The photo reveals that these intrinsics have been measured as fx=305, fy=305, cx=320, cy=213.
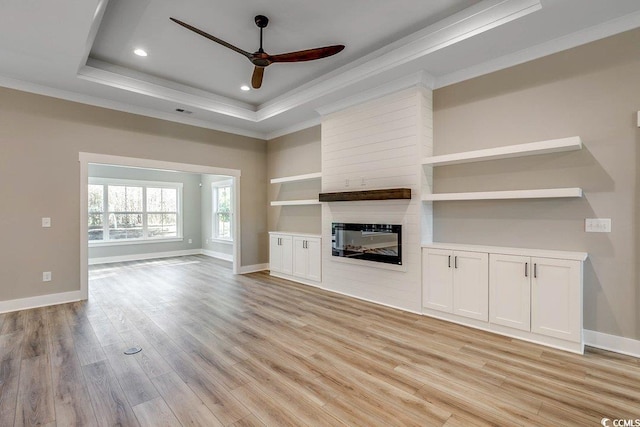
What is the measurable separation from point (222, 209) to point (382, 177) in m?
5.92

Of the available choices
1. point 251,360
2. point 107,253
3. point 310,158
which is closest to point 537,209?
point 251,360

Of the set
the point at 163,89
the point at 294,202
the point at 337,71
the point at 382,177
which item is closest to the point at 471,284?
the point at 382,177

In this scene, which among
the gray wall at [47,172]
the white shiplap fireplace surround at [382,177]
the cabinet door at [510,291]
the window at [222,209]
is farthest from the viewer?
the window at [222,209]

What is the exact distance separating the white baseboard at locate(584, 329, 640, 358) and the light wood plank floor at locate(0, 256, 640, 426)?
0.14 m

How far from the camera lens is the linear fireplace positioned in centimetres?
416

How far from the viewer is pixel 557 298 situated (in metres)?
2.91

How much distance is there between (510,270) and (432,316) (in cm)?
110

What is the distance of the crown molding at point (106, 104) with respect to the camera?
13.6 feet

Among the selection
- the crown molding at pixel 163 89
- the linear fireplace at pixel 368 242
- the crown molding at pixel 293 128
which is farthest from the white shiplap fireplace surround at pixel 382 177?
the crown molding at pixel 163 89

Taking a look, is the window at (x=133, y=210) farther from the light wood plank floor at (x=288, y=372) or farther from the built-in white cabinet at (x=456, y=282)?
the built-in white cabinet at (x=456, y=282)

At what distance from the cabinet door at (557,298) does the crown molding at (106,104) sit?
223 inches

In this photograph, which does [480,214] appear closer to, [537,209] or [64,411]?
[537,209]

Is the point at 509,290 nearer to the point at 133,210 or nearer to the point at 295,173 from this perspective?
the point at 295,173

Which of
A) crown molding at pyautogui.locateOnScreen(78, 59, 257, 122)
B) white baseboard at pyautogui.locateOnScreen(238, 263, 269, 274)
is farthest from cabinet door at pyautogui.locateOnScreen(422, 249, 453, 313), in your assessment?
crown molding at pyautogui.locateOnScreen(78, 59, 257, 122)
